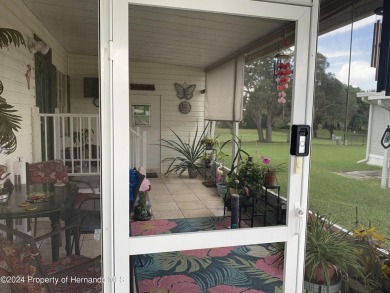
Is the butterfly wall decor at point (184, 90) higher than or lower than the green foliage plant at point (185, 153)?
higher

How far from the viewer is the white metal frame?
130 centimetres

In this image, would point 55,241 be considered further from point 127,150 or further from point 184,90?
point 184,90

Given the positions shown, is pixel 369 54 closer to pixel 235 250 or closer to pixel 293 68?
pixel 293 68

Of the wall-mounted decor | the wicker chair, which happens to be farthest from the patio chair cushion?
the wall-mounted decor

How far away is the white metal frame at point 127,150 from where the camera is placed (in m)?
1.30

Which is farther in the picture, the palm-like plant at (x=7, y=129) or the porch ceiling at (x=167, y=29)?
the palm-like plant at (x=7, y=129)

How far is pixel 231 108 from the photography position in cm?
453

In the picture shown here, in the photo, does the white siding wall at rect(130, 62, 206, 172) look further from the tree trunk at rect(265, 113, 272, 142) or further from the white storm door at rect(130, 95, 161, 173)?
the tree trunk at rect(265, 113, 272, 142)

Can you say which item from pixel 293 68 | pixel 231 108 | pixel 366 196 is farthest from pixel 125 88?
pixel 231 108

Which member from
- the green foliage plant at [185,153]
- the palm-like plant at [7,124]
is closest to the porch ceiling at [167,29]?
the palm-like plant at [7,124]

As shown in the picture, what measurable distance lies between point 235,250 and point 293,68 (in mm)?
1698

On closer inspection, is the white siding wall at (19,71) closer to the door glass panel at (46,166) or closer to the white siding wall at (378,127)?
the door glass panel at (46,166)

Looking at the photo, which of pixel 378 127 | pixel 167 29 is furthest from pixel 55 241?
pixel 378 127

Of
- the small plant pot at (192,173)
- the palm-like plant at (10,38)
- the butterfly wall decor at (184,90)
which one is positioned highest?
the butterfly wall decor at (184,90)
